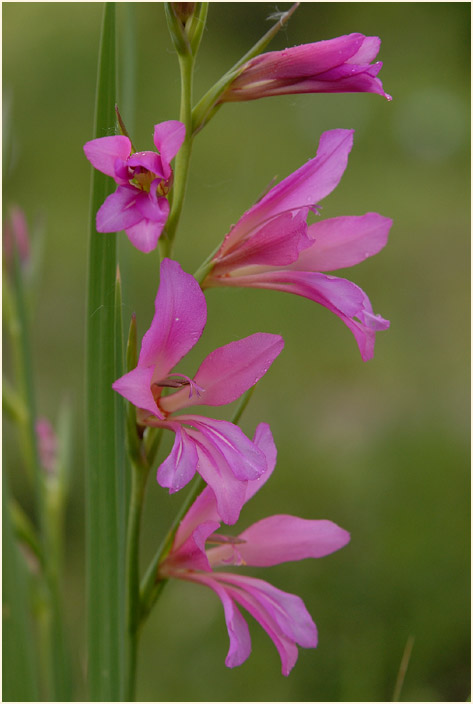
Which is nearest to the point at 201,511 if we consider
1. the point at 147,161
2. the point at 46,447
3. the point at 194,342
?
the point at 194,342

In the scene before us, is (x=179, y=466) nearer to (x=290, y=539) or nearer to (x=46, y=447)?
(x=290, y=539)

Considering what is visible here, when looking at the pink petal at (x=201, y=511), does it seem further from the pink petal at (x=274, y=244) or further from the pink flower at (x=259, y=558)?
the pink petal at (x=274, y=244)

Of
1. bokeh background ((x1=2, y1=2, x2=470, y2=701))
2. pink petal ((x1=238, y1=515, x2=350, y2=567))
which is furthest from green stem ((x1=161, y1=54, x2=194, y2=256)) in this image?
pink petal ((x1=238, y1=515, x2=350, y2=567))

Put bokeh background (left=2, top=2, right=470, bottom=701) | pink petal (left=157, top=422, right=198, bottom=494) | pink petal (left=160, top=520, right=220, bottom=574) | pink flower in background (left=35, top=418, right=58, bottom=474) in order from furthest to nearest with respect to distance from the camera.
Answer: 1. bokeh background (left=2, top=2, right=470, bottom=701)
2. pink flower in background (left=35, top=418, right=58, bottom=474)
3. pink petal (left=160, top=520, right=220, bottom=574)
4. pink petal (left=157, top=422, right=198, bottom=494)

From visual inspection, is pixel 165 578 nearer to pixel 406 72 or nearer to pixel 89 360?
pixel 89 360

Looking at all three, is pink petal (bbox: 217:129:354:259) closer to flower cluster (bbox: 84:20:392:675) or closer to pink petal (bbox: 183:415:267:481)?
flower cluster (bbox: 84:20:392:675)
